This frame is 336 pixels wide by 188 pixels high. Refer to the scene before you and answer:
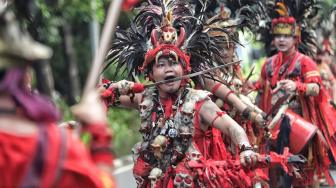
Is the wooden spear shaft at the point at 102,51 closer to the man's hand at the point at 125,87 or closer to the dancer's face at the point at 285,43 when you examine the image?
the man's hand at the point at 125,87

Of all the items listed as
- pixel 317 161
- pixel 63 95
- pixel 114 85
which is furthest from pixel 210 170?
pixel 63 95

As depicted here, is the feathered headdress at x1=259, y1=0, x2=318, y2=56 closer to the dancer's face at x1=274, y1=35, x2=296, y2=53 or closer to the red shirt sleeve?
the dancer's face at x1=274, y1=35, x2=296, y2=53

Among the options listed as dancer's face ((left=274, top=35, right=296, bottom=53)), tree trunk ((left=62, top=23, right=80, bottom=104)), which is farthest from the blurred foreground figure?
tree trunk ((left=62, top=23, right=80, bottom=104))

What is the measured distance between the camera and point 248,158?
783 cm

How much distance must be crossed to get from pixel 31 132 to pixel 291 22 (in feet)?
25.2

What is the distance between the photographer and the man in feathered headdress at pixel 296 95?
11414mm

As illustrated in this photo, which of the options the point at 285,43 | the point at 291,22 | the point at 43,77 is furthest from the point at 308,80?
the point at 43,77

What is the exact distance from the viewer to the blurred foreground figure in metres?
4.83

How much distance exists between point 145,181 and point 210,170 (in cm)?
59

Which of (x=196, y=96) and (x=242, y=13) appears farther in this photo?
(x=242, y=13)

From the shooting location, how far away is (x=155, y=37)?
8.62m

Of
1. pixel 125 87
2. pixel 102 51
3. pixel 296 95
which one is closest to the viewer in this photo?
pixel 102 51

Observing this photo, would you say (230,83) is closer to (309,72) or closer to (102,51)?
(309,72)

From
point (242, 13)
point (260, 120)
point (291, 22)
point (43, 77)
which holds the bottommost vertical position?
point (260, 120)
